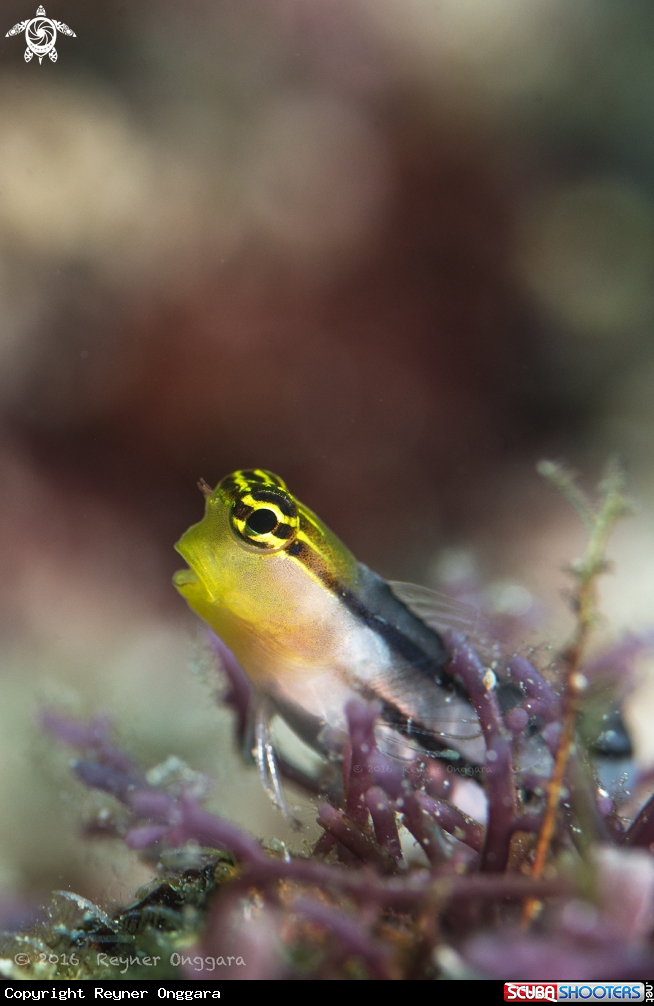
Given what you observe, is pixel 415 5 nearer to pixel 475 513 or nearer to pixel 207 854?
pixel 475 513

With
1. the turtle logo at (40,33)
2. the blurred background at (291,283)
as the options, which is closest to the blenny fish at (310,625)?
the blurred background at (291,283)

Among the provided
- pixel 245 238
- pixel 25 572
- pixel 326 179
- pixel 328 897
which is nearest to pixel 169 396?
pixel 245 238

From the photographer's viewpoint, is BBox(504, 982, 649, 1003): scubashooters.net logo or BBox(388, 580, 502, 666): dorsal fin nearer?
BBox(504, 982, 649, 1003): scubashooters.net logo

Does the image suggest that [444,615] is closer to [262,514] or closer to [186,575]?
[262,514]

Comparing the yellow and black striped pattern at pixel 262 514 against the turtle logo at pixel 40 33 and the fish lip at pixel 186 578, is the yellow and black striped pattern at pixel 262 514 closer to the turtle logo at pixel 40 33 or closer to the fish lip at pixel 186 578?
the fish lip at pixel 186 578

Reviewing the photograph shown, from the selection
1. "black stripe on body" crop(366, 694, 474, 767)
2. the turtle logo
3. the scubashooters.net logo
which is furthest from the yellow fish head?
the turtle logo

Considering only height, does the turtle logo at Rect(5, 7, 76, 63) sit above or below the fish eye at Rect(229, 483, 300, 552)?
above

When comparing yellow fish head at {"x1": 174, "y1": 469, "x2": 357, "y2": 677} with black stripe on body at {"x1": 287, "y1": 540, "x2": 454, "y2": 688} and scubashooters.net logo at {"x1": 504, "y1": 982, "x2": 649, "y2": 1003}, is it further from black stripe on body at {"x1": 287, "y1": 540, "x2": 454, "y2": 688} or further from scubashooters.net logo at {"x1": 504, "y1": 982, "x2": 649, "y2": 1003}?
scubashooters.net logo at {"x1": 504, "y1": 982, "x2": 649, "y2": 1003}
